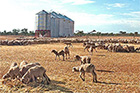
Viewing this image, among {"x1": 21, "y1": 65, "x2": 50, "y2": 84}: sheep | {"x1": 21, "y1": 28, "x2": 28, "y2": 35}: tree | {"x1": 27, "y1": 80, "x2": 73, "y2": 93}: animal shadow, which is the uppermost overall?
{"x1": 21, "y1": 28, "x2": 28, "y2": 35}: tree

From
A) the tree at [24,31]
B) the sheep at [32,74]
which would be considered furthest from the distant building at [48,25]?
the sheep at [32,74]

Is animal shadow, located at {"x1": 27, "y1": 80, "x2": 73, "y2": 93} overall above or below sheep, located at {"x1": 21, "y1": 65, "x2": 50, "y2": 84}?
below

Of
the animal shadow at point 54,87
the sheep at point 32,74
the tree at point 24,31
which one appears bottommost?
the animal shadow at point 54,87

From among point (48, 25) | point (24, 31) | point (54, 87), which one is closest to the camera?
point (54, 87)

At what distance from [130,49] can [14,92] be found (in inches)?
927

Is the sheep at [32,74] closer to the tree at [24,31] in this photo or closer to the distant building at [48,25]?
the distant building at [48,25]

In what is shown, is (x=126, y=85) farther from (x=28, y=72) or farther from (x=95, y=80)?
(x=28, y=72)

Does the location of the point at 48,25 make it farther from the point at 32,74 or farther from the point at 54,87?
the point at 54,87

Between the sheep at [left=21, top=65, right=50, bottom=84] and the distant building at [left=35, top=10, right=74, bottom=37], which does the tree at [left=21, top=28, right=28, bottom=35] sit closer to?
the distant building at [left=35, top=10, right=74, bottom=37]

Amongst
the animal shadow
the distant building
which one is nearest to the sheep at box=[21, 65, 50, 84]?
the animal shadow

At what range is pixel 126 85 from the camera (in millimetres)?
10594

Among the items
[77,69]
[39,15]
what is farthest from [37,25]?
A: [77,69]

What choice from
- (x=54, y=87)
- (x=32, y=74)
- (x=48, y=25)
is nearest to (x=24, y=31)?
(x=48, y=25)

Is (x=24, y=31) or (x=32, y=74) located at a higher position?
(x=24, y=31)
